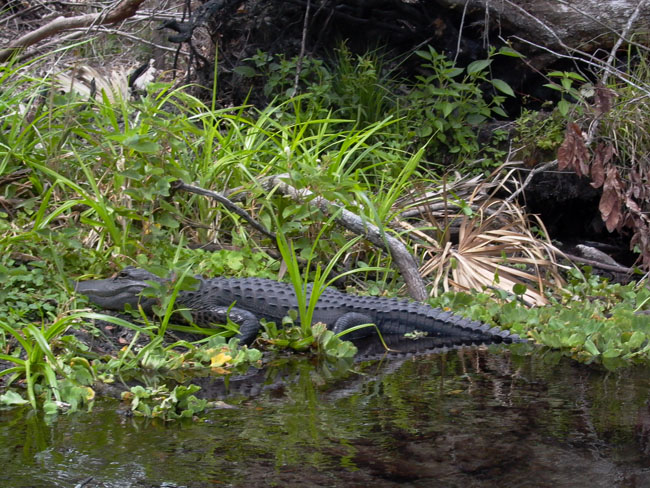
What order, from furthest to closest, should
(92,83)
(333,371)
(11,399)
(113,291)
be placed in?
(92,83), (113,291), (333,371), (11,399)

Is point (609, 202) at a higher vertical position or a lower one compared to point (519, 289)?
higher

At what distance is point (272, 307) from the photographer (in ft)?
13.8

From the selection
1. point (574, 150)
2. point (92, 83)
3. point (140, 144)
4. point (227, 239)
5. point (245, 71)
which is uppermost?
point (92, 83)

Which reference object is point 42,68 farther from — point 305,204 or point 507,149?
point 507,149

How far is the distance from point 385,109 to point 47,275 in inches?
155

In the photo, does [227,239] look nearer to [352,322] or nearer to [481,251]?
[352,322]

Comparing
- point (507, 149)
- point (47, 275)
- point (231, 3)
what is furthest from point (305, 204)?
point (231, 3)

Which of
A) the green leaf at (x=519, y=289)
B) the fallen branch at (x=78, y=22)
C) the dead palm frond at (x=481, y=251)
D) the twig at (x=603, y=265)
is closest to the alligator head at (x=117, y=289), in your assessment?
the dead palm frond at (x=481, y=251)

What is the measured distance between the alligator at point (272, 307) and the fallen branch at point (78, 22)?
3.55 meters

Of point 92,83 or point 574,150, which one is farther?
point 92,83

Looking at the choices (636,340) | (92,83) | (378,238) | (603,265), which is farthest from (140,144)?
(603,265)

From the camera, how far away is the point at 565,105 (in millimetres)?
5852

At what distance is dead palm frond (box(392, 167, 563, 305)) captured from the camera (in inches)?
191

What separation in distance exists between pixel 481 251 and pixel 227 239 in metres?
1.78
